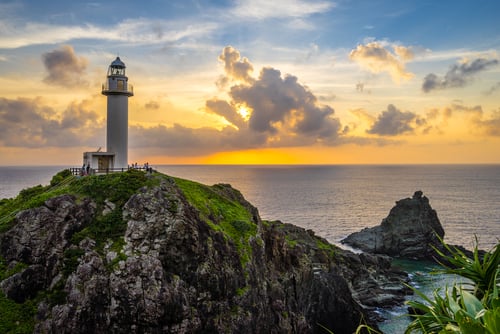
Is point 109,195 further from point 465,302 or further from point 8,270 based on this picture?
point 465,302

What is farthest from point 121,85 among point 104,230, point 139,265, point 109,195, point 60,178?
point 139,265

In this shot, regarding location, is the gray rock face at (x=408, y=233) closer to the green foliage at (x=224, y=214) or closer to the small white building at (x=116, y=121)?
the green foliage at (x=224, y=214)

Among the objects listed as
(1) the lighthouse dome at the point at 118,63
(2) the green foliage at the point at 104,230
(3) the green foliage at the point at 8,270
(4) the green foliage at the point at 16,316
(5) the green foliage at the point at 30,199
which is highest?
(1) the lighthouse dome at the point at 118,63

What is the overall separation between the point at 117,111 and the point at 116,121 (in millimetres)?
1192

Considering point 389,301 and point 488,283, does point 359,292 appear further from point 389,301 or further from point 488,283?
point 488,283

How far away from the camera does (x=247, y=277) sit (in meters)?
31.5

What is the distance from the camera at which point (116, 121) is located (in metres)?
47.7

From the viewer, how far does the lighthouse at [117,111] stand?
47.0 metres

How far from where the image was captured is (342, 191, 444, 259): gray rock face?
8144 cm

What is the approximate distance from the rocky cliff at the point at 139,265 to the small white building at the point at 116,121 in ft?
35.2

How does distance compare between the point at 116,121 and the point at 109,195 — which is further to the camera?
the point at 116,121

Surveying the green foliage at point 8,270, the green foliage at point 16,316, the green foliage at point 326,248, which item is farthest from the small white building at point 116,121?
the green foliage at point 326,248

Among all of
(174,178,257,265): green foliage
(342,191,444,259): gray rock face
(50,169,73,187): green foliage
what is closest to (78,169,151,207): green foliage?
(174,178,257,265): green foliage

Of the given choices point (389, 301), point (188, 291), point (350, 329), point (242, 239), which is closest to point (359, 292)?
point (389, 301)
